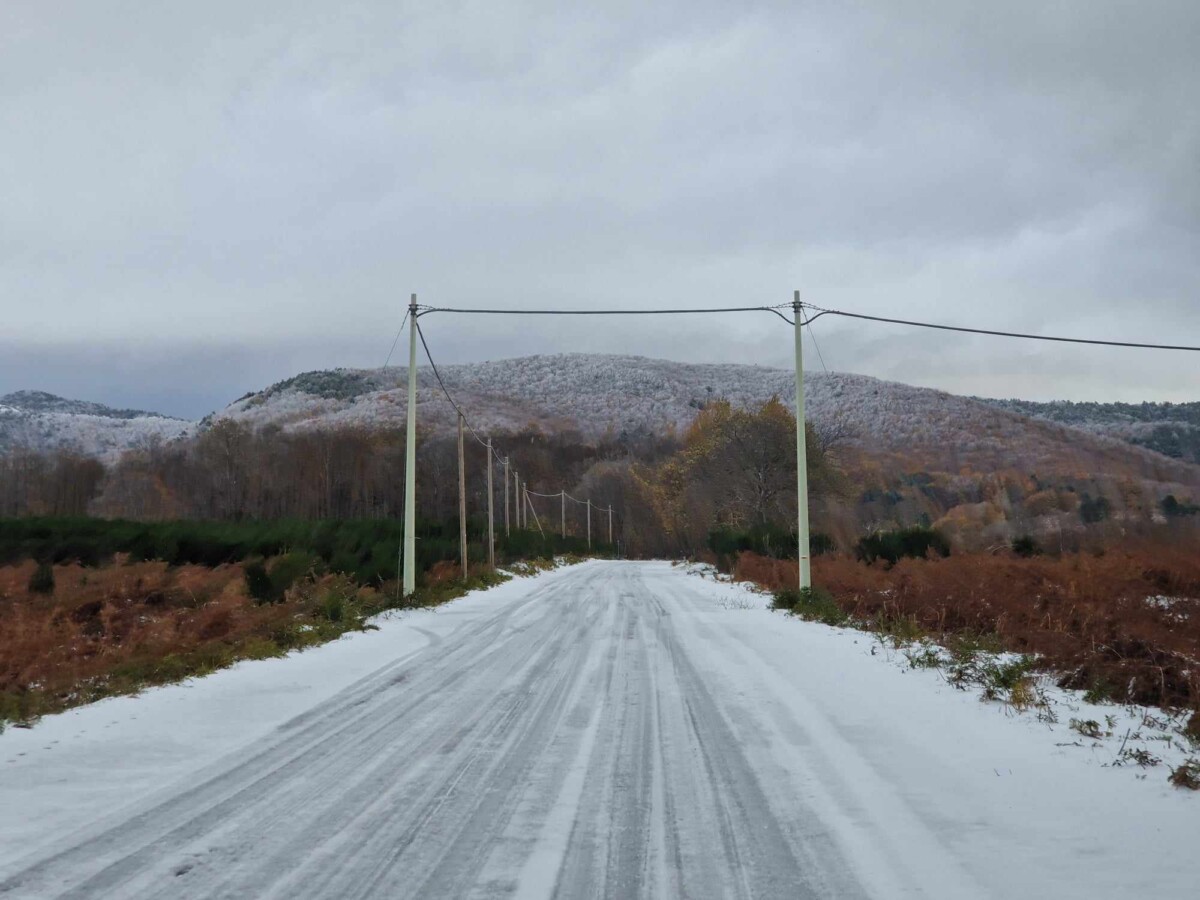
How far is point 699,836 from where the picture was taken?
444 centimetres

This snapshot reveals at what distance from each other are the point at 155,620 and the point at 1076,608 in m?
13.3

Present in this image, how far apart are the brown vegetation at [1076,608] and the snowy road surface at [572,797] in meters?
1.42

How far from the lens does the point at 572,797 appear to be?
5117 millimetres

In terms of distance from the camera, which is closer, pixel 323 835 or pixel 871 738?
pixel 323 835

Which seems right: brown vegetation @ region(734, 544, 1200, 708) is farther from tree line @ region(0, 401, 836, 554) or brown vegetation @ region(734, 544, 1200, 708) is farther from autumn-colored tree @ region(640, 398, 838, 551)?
tree line @ region(0, 401, 836, 554)

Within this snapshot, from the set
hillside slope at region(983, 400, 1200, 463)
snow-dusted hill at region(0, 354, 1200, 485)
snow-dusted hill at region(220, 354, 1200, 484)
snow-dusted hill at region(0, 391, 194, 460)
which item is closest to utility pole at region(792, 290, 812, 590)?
snow-dusted hill at region(220, 354, 1200, 484)

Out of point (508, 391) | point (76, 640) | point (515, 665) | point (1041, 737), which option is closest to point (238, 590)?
point (76, 640)

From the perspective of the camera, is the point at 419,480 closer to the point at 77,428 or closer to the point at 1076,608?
the point at 1076,608

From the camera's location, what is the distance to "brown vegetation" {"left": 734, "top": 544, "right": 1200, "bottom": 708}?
8.18m

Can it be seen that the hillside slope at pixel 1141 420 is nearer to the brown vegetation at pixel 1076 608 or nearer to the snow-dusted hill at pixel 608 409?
the snow-dusted hill at pixel 608 409

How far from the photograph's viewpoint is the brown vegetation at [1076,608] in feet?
26.8

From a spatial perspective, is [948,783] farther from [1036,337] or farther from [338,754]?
[1036,337]

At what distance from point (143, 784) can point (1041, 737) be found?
602 centimetres

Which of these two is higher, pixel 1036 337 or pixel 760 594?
pixel 1036 337
